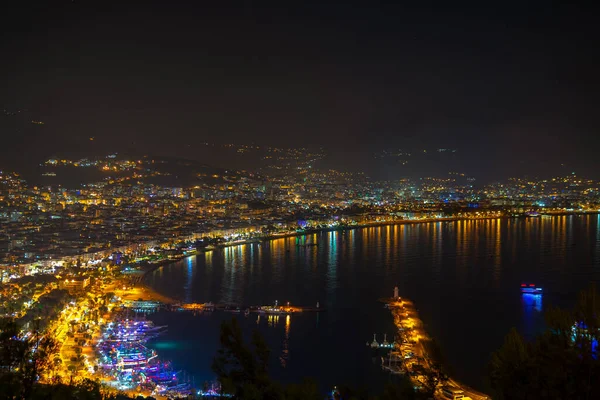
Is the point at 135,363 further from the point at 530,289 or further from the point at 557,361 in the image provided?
the point at 530,289

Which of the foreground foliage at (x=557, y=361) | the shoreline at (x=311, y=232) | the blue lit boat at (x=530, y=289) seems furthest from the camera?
the shoreline at (x=311, y=232)

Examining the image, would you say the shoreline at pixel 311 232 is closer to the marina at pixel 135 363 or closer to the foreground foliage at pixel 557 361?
the marina at pixel 135 363

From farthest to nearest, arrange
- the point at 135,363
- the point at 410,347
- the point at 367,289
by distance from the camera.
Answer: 1. the point at 367,289
2. the point at 410,347
3. the point at 135,363

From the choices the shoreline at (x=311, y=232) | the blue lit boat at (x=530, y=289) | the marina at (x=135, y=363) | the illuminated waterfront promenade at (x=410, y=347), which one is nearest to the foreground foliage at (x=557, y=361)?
the illuminated waterfront promenade at (x=410, y=347)

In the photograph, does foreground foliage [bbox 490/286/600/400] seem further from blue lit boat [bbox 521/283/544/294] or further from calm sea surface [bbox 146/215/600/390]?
blue lit boat [bbox 521/283/544/294]

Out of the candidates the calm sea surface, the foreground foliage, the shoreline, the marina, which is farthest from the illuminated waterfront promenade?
the shoreline

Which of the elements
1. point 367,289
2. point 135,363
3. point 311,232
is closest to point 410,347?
point 135,363

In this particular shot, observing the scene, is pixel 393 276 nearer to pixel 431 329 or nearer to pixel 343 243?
pixel 431 329

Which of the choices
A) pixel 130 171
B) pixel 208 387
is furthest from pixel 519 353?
pixel 130 171

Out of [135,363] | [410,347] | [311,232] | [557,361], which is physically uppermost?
[557,361]
